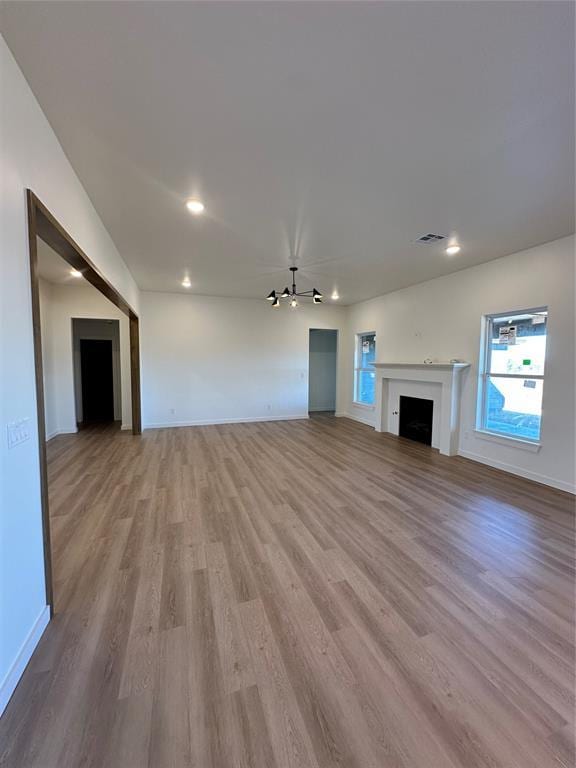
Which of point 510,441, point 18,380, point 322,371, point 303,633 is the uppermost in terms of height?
point 18,380

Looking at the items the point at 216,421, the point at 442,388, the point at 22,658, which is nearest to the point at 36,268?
the point at 22,658

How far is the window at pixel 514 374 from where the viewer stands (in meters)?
4.02

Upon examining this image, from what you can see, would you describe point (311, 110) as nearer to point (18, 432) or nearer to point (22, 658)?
point (18, 432)

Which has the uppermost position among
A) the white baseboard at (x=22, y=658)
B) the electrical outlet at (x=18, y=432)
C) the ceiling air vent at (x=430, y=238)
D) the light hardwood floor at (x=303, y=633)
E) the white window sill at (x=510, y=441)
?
the ceiling air vent at (x=430, y=238)

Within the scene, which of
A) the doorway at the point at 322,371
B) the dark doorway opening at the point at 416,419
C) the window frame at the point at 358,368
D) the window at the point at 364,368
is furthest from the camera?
the doorway at the point at 322,371

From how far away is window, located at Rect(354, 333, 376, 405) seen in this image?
7543mm

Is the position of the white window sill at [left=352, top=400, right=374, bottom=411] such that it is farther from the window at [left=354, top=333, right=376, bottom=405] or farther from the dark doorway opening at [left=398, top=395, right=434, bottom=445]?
the dark doorway opening at [left=398, top=395, right=434, bottom=445]

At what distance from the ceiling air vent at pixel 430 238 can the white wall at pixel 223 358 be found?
4121mm

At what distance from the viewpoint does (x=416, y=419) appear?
19.4ft

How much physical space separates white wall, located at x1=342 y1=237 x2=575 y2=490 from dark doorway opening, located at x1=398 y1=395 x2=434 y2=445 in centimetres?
69

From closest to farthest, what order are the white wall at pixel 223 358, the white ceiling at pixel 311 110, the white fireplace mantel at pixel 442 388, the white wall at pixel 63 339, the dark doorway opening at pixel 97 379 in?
the white ceiling at pixel 311 110
the white fireplace mantel at pixel 442 388
the white wall at pixel 63 339
the white wall at pixel 223 358
the dark doorway opening at pixel 97 379

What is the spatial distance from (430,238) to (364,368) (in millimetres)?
4331

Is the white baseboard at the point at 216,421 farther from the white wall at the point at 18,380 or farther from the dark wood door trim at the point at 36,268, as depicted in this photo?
the white wall at the point at 18,380

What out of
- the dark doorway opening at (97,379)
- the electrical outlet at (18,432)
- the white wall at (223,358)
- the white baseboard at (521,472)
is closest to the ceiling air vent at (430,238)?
the white baseboard at (521,472)
